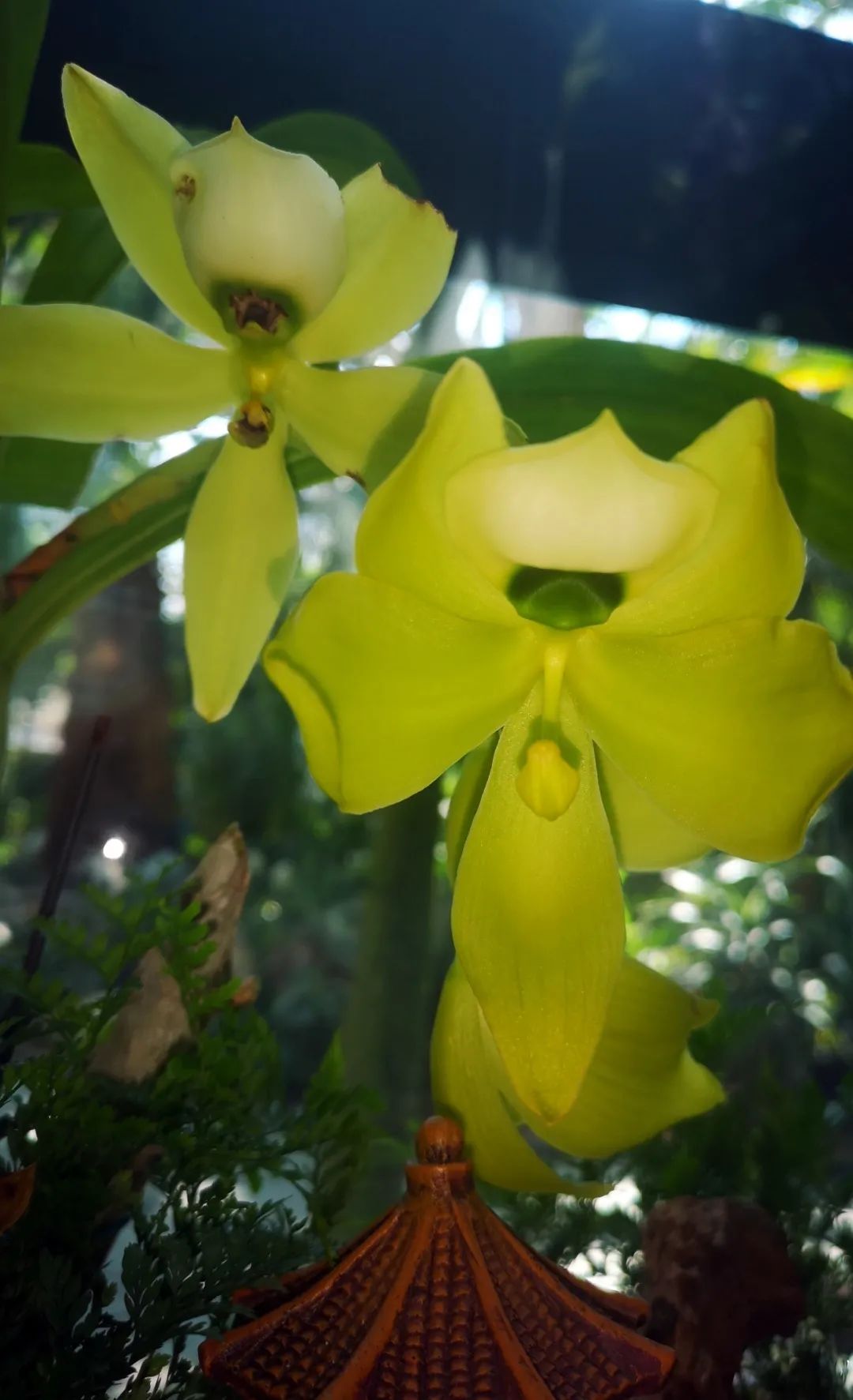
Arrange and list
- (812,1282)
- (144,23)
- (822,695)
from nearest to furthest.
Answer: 1. (822,695)
2. (812,1282)
3. (144,23)

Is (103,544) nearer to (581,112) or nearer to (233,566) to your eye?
(233,566)

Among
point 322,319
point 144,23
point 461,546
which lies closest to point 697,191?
point 144,23

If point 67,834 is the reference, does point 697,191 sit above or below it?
above

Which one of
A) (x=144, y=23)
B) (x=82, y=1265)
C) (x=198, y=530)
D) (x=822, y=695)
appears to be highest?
(x=144, y=23)

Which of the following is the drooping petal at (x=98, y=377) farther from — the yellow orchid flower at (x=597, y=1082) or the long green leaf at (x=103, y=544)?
the yellow orchid flower at (x=597, y=1082)

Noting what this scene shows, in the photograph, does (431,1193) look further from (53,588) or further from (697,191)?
(697,191)

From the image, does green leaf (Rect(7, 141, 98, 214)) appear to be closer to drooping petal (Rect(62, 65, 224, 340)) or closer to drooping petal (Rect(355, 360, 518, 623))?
drooping petal (Rect(62, 65, 224, 340))

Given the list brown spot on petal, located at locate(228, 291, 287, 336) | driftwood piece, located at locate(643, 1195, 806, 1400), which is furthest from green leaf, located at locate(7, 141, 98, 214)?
driftwood piece, located at locate(643, 1195, 806, 1400)
